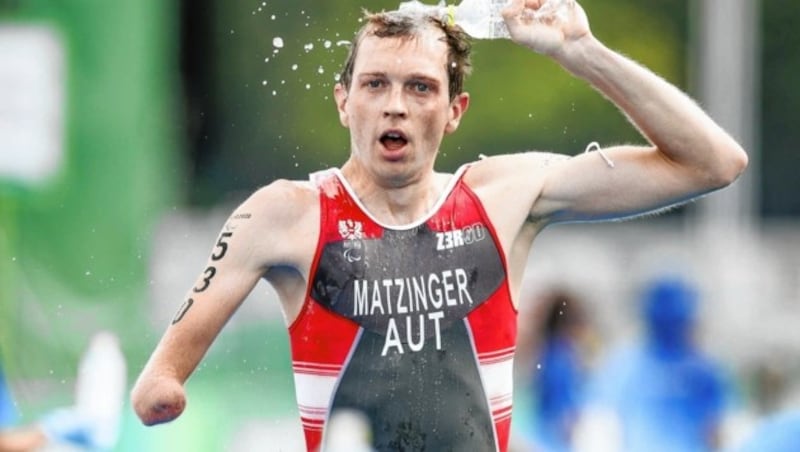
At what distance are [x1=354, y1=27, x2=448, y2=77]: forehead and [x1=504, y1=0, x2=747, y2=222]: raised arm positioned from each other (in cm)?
28

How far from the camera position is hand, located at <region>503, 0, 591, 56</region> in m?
5.52

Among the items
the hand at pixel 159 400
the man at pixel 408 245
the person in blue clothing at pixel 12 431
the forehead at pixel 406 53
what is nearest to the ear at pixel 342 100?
the man at pixel 408 245

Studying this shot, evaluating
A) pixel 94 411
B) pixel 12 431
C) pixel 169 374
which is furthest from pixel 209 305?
pixel 12 431

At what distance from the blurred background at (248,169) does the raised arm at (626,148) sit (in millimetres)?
850

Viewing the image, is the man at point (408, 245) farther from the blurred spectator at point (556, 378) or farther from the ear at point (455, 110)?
the blurred spectator at point (556, 378)

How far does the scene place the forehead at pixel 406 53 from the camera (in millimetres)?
5652

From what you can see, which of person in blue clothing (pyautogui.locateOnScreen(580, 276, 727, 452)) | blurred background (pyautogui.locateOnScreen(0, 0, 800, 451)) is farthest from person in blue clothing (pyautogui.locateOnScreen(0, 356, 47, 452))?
person in blue clothing (pyautogui.locateOnScreen(580, 276, 727, 452))

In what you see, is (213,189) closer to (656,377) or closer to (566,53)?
(656,377)

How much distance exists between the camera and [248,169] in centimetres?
2062

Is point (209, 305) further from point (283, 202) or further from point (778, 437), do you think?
point (778, 437)

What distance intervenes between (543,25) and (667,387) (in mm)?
5198

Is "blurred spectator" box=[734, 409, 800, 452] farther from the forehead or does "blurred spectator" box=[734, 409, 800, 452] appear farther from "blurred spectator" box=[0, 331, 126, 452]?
the forehead

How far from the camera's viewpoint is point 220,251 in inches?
224

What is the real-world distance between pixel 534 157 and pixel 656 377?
4702 mm
